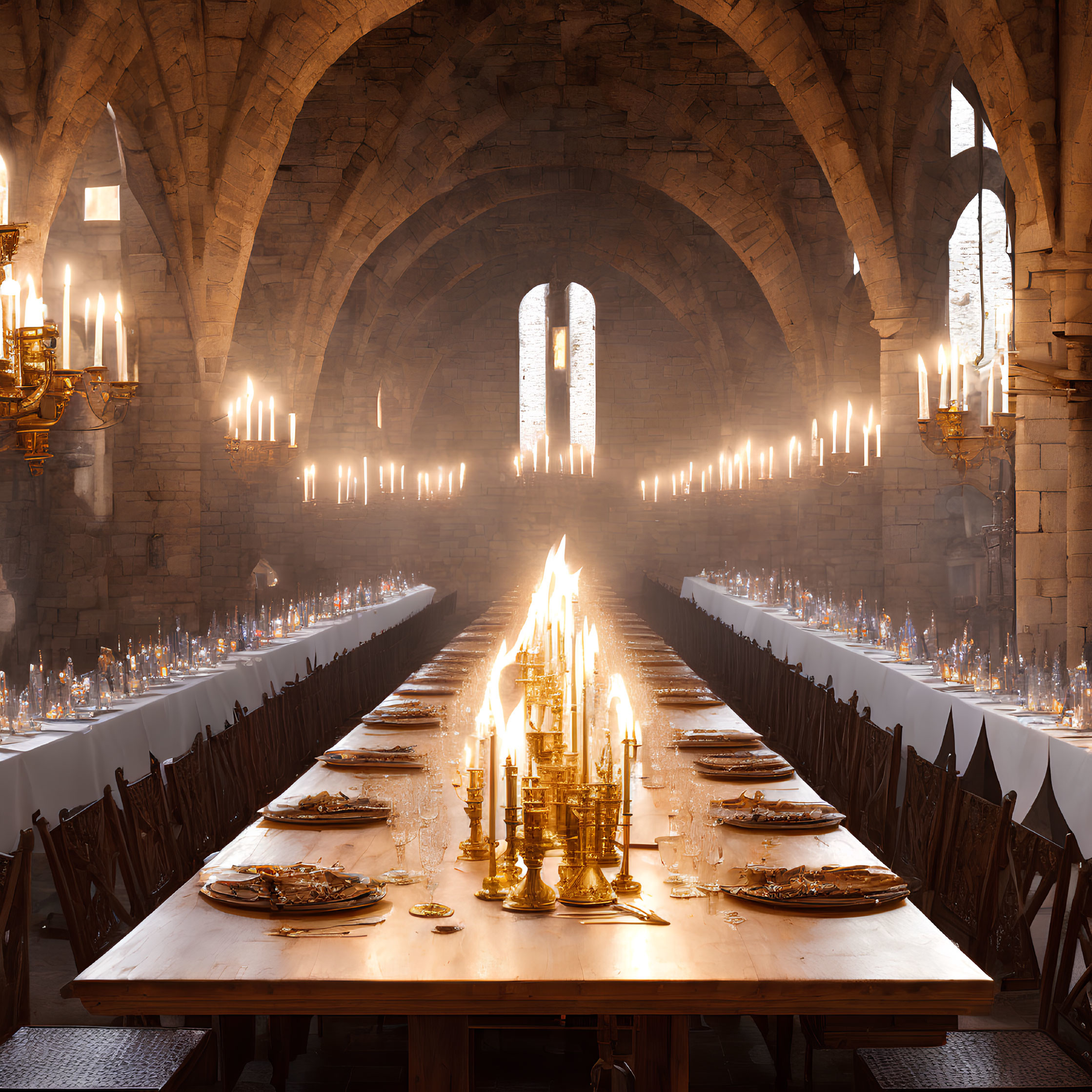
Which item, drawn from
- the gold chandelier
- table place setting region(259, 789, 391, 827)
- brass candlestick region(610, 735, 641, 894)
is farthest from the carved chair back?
the gold chandelier

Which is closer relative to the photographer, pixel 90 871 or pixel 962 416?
pixel 90 871

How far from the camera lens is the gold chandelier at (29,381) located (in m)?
3.73

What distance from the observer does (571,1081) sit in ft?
10.5

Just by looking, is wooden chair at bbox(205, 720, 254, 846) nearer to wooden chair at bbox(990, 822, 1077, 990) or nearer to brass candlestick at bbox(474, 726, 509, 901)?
brass candlestick at bbox(474, 726, 509, 901)

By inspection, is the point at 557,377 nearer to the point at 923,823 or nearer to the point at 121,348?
the point at 121,348

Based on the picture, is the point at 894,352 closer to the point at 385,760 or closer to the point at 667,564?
the point at 385,760

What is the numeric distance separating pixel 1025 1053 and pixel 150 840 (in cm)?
242

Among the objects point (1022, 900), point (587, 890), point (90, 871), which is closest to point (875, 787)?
point (1022, 900)

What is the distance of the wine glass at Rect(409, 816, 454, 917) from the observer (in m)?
2.33

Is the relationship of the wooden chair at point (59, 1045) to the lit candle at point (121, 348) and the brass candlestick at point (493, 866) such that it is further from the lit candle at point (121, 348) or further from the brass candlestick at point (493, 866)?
the lit candle at point (121, 348)

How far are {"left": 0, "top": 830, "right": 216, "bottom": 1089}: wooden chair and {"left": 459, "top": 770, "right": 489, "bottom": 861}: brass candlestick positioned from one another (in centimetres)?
71

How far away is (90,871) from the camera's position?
2936mm

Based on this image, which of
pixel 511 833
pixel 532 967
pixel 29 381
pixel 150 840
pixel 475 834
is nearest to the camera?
pixel 532 967

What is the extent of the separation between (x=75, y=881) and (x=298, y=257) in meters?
11.2
